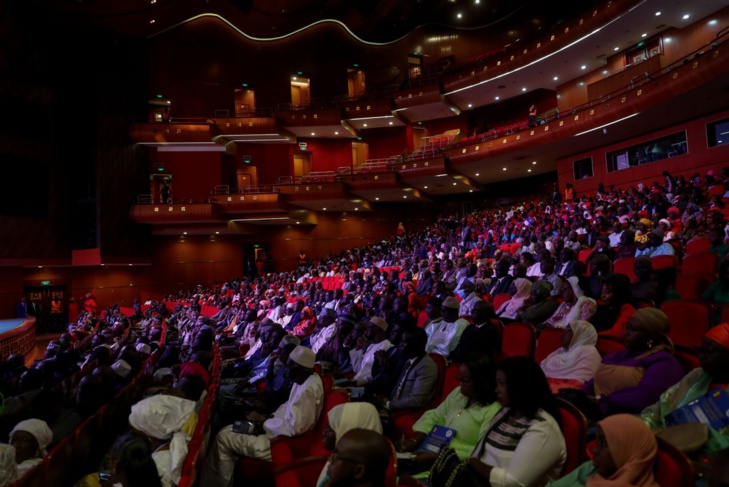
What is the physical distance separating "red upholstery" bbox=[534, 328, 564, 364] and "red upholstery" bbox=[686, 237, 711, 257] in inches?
113

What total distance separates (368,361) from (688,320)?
7.71 feet

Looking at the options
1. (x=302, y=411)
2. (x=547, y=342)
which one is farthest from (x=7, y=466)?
(x=547, y=342)

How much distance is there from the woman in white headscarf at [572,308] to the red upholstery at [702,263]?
1.03 meters

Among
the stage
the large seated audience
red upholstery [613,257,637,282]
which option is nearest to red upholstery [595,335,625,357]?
the large seated audience

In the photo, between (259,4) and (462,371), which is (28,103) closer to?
(259,4)

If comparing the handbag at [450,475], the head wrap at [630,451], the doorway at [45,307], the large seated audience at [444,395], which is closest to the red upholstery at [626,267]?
the large seated audience at [444,395]

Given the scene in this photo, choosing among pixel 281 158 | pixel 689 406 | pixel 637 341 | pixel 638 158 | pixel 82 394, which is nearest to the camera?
pixel 689 406

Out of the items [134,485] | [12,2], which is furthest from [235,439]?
[12,2]

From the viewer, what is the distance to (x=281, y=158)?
20438 millimetres

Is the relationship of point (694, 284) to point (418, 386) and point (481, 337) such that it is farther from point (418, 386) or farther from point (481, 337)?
point (418, 386)

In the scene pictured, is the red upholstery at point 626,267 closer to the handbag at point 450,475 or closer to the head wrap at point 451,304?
the head wrap at point 451,304

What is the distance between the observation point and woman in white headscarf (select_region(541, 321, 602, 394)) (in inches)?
112

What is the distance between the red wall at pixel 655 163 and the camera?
1134 cm

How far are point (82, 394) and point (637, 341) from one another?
3291 mm
